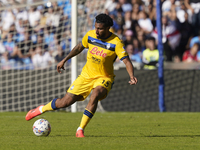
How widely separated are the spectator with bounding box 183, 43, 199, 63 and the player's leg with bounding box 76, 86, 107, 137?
25.6ft

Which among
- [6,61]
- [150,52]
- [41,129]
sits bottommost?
[6,61]

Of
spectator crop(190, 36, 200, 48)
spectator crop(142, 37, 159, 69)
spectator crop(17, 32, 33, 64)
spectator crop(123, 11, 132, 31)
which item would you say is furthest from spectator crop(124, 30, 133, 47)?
spectator crop(17, 32, 33, 64)

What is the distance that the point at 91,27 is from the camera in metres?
11.4

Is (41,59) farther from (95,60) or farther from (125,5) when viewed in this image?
(95,60)

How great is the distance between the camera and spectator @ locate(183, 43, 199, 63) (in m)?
13.0

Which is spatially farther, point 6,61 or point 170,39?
point 170,39

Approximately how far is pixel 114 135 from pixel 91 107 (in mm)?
610

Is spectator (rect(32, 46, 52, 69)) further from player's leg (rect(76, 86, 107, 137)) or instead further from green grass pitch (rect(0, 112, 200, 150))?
player's leg (rect(76, 86, 107, 137))

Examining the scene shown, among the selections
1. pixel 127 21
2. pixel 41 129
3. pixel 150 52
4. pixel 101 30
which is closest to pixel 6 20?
pixel 127 21

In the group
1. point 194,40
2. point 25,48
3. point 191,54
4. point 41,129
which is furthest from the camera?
point 194,40

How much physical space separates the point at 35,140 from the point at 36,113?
3.97 feet

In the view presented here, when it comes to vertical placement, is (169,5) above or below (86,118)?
above

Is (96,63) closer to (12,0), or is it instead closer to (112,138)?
(112,138)

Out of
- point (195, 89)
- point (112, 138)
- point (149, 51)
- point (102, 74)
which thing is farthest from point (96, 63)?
point (149, 51)
